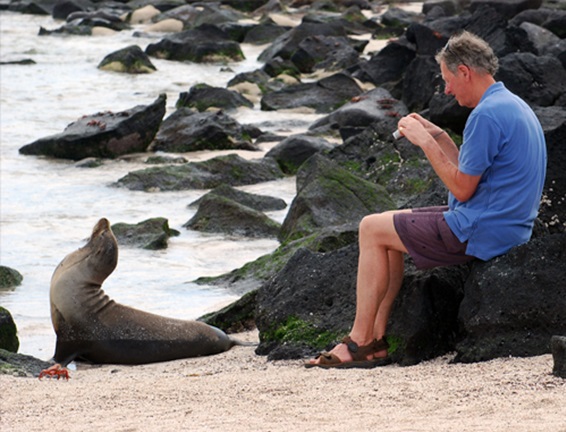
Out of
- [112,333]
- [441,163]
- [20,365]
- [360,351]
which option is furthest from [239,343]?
[441,163]

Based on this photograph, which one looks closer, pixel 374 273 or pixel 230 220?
pixel 374 273

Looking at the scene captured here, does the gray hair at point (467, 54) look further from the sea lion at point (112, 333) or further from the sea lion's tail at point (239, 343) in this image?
the sea lion at point (112, 333)

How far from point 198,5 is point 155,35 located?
4.41 metres

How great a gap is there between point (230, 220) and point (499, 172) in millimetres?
6980

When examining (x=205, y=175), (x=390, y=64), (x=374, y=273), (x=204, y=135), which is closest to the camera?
(x=374, y=273)

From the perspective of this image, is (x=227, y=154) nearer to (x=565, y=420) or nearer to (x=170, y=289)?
(x=170, y=289)

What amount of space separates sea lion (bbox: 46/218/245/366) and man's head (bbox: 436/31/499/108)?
2.80 meters

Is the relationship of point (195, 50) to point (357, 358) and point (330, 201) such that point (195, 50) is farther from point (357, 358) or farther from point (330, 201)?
point (357, 358)

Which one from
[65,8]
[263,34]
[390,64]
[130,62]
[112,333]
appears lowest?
[65,8]

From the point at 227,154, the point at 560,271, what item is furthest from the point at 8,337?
the point at 227,154

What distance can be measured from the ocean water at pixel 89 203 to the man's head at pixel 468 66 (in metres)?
4.00

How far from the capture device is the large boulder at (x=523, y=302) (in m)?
6.18

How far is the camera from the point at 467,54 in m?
6.10

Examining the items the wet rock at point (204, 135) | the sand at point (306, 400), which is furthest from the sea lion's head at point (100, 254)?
the wet rock at point (204, 135)
